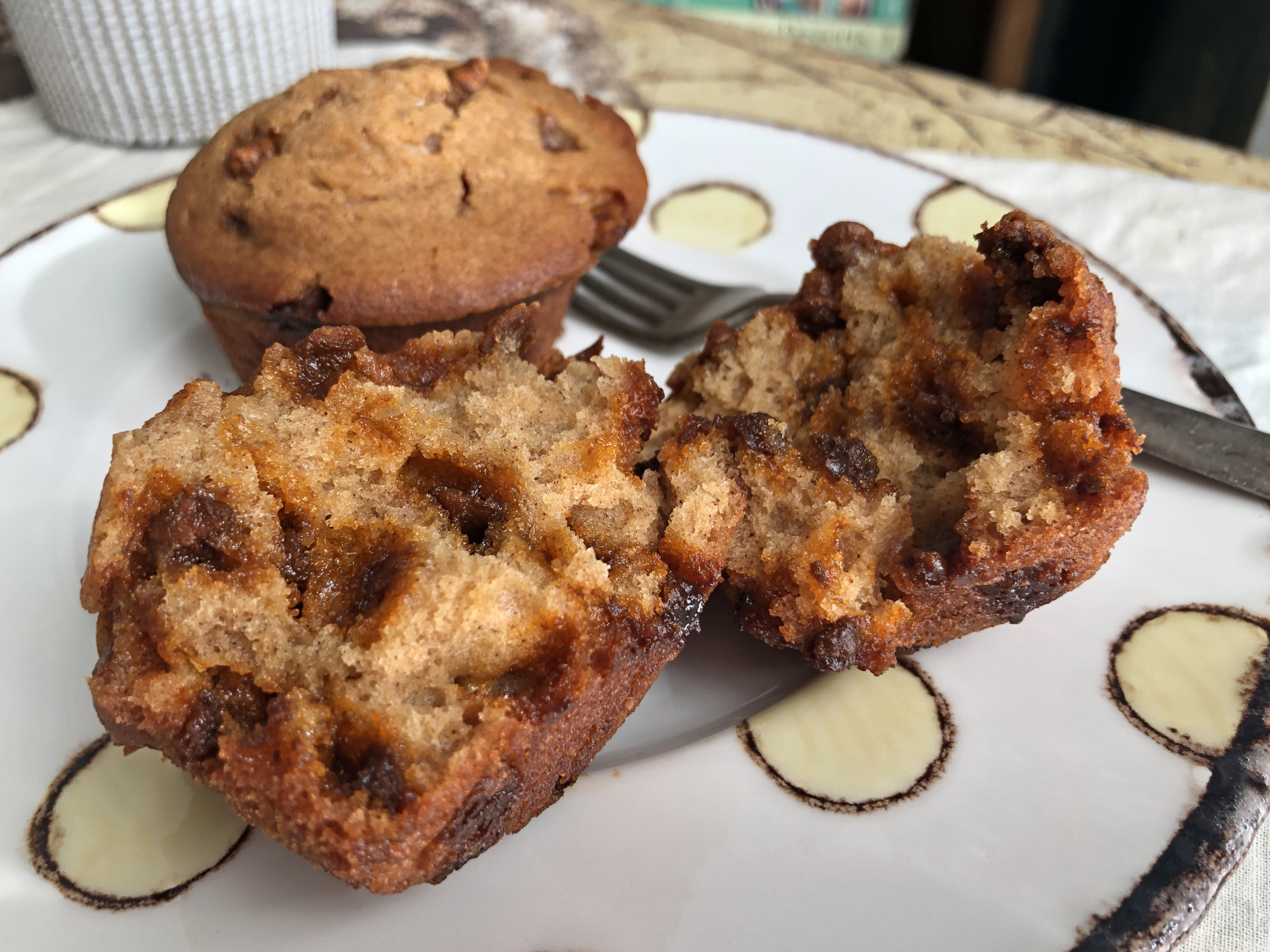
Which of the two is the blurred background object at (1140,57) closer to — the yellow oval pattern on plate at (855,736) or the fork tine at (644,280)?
the fork tine at (644,280)

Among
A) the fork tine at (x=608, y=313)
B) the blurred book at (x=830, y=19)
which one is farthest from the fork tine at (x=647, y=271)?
the blurred book at (x=830, y=19)

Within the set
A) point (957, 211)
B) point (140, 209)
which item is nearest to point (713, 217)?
point (957, 211)

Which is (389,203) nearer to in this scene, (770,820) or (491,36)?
(770,820)

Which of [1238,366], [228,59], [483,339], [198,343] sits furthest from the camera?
[228,59]

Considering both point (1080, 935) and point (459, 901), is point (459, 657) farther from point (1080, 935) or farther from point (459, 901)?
point (1080, 935)

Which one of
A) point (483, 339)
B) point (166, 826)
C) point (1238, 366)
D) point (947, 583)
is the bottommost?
point (1238, 366)

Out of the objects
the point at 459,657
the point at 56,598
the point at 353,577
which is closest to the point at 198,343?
the point at 56,598

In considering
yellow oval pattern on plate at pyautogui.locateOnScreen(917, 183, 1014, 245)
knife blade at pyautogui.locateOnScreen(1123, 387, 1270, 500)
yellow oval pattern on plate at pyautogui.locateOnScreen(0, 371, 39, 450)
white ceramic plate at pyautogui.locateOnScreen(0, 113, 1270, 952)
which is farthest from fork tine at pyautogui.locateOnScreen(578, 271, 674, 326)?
yellow oval pattern on plate at pyautogui.locateOnScreen(0, 371, 39, 450)
